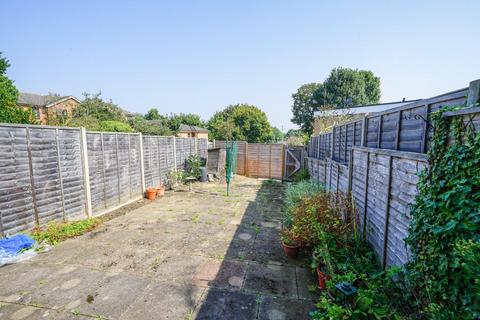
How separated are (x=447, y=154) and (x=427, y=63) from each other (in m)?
5.22

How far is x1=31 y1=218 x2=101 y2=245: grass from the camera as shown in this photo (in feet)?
13.2

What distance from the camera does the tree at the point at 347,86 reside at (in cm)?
2336

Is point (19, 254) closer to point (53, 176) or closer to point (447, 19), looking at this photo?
point (53, 176)

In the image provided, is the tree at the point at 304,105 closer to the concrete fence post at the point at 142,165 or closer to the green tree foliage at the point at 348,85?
the green tree foliage at the point at 348,85

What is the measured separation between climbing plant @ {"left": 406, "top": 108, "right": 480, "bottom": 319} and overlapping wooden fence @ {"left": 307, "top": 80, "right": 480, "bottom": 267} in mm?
153

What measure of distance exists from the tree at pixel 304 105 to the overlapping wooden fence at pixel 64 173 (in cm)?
2423

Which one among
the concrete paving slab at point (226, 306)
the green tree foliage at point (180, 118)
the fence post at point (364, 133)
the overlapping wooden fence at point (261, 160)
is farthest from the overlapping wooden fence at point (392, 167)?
the green tree foliage at point (180, 118)

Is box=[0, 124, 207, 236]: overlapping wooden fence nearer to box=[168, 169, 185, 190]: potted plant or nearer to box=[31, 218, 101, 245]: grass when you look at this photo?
box=[31, 218, 101, 245]: grass

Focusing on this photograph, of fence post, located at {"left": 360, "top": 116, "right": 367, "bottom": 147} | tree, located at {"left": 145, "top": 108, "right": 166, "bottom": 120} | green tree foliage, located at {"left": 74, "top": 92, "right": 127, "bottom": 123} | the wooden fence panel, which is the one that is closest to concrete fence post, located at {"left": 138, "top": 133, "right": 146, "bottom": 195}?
the wooden fence panel

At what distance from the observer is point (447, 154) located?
1403 mm

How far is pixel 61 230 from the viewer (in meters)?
4.34

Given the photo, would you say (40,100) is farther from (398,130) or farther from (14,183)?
(398,130)

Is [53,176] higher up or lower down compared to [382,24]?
lower down

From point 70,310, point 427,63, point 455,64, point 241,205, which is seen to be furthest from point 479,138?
point 241,205
